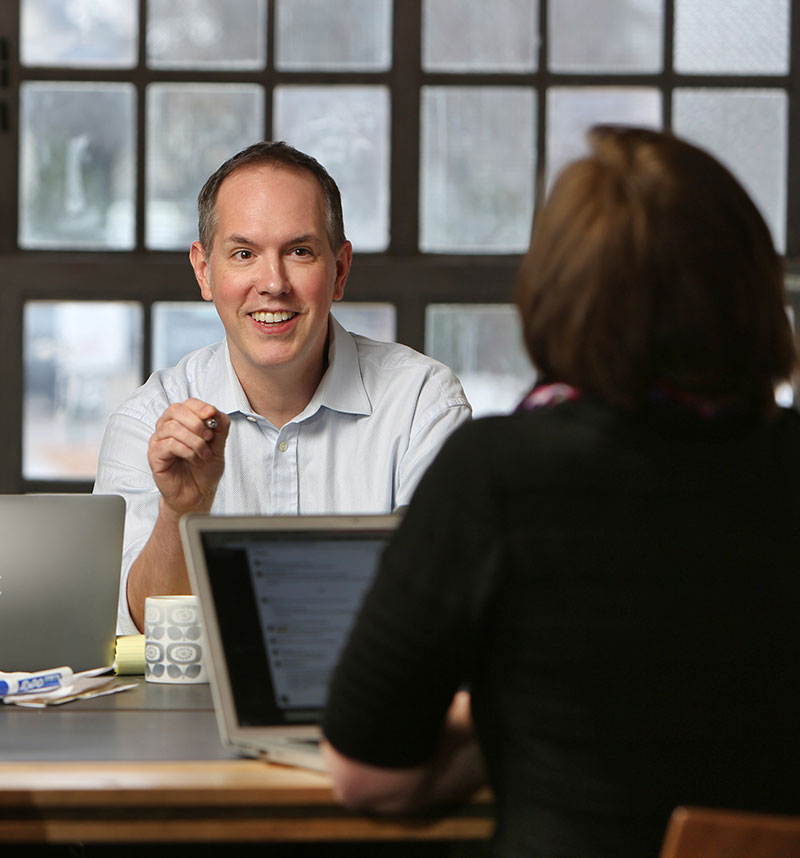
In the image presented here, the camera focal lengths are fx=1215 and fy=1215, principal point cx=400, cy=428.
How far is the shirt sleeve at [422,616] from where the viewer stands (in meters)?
0.90

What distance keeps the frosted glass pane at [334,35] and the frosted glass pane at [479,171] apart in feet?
0.74

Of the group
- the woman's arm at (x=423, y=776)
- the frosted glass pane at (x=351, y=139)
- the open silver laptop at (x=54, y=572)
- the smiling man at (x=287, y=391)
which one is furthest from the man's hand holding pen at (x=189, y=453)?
the frosted glass pane at (x=351, y=139)

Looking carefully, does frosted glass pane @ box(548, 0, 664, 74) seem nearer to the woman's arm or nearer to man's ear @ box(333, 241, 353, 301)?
man's ear @ box(333, 241, 353, 301)

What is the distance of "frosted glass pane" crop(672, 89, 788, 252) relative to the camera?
3.29m

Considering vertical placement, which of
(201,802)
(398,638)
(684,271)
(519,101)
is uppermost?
(519,101)

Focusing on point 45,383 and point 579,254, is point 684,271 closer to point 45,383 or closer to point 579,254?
point 579,254

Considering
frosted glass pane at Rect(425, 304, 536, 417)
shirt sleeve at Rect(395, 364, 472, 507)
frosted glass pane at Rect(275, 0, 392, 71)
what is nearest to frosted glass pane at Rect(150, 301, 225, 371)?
frosted glass pane at Rect(425, 304, 536, 417)

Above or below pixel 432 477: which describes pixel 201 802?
below

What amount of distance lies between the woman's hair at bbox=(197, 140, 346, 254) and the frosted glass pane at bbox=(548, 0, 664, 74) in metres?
1.36

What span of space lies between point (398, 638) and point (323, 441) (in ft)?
4.01

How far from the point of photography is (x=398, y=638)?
35.5 inches

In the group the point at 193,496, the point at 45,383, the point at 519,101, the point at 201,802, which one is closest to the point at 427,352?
the point at 519,101

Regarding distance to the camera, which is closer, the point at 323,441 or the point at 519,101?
the point at 323,441

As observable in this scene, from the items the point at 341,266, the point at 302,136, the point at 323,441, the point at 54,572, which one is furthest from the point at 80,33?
the point at 54,572
